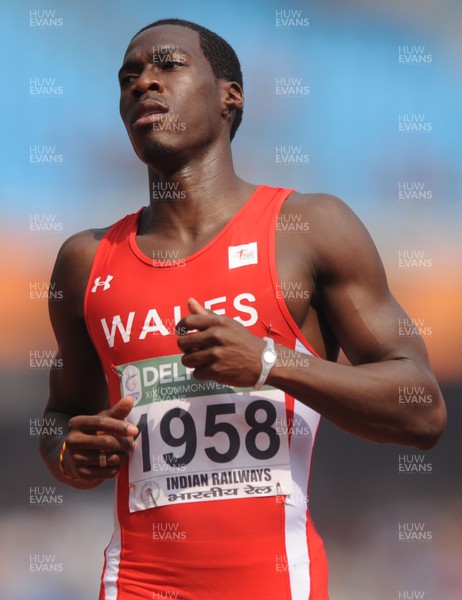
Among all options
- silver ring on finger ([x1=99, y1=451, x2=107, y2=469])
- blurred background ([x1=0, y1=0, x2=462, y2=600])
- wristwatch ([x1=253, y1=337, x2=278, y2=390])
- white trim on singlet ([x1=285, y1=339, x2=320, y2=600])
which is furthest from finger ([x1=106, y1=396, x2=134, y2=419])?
blurred background ([x1=0, y1=0, x2=462, y2=600])

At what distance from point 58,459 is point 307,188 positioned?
251 cm

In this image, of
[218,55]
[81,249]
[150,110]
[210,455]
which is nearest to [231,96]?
[218,55]

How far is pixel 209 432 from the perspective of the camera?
2.53m

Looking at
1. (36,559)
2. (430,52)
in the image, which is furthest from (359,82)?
(36,559)

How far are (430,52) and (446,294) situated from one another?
131 cm

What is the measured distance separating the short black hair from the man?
0.46ft

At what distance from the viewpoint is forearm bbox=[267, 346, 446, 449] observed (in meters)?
2.33

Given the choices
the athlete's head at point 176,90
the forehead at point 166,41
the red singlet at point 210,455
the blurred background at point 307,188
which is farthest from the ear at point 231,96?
the blurred background at point 307,188

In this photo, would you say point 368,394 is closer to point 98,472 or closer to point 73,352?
point 98,472

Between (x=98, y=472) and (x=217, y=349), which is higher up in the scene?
(x=217, y=349)

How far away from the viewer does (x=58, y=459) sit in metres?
2.83

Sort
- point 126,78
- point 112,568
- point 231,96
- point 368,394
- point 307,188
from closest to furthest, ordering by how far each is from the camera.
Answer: point 368,394
point 112,568
point 126,78
point 231,96
point 307,188

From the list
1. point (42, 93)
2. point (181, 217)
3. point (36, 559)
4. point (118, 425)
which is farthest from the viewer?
point (42, 93)

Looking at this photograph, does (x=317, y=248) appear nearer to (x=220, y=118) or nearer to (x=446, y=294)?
(x=220, y=118)
